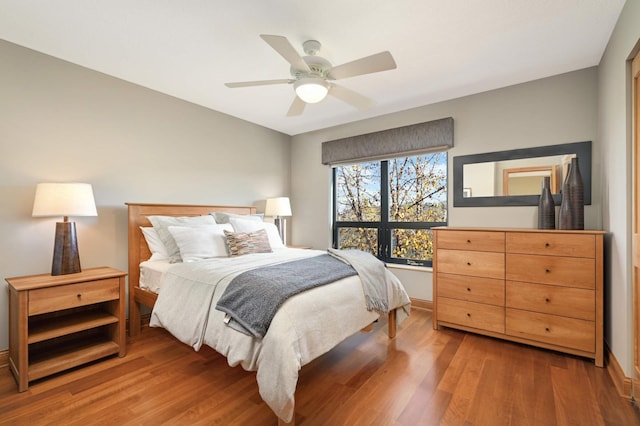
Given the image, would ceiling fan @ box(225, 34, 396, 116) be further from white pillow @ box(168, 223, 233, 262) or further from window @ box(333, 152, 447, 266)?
window @ box(333, 152, 447, 266)

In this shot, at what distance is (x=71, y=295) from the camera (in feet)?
6.85

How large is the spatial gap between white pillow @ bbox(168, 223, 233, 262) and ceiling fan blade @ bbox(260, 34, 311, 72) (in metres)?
1.64

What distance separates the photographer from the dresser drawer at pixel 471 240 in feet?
8.43

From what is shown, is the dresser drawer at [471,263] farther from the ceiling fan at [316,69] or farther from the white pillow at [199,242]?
the white pillow at [199,242]

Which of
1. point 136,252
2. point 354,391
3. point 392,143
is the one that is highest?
point 392,143

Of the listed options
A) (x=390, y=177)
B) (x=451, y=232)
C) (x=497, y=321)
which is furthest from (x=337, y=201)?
(x=497, y=321)

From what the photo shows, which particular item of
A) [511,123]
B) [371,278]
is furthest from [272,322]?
[511,123]

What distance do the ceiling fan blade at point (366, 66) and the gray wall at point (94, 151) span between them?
2039mm

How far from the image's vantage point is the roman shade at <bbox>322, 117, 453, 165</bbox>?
3277 millimetres

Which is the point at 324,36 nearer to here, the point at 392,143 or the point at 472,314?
the point at 392,143

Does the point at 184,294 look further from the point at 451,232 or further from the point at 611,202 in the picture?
the point at 611,202

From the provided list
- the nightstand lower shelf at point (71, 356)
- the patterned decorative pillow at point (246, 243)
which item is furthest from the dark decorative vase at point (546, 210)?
the nightstand lower shelf at point (71, 356)

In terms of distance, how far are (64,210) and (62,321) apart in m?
0.85

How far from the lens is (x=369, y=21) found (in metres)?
1.96
